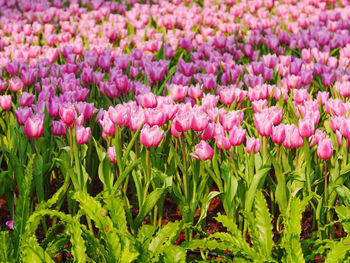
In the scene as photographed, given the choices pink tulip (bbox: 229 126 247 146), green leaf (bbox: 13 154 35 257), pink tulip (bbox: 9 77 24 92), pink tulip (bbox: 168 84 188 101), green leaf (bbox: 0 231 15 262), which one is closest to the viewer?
green leaf (bbox: 0 231 15 262)

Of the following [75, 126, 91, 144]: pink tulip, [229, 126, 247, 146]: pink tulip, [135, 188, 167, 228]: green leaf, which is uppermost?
[229, 126, 247, 146]: pink tulip

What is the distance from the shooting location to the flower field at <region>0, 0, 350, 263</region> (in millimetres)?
2184

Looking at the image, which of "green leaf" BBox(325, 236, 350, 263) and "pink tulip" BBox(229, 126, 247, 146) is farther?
"pink tulip" BBox(229, 126, 247, 146)

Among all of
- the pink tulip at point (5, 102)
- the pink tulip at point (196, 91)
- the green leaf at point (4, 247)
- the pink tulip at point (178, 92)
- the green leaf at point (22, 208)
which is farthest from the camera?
the pink tulip at point (196, 91)

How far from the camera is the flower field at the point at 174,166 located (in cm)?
218

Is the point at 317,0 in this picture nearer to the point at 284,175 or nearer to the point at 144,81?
the point at 144,81

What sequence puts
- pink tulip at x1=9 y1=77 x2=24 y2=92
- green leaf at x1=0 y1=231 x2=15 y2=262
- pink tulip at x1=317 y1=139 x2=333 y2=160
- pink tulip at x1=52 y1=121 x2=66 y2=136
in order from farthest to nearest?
pink tulip at x1=9 y1=77 x2=24 y2=92 → pink tulip at x1=52 y1=121 x2=66 y2=136 → pink tulip at x1=317 y1=139 x2=333 y2=160 → green leaf at x1=0 y1=231 x2=15 y2=262

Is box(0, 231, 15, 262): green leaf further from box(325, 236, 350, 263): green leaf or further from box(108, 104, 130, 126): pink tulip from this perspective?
box(325, 236, 350, 263): green leaf

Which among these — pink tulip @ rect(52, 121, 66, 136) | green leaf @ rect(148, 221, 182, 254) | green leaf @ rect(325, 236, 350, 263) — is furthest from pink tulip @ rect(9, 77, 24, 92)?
green leaf @ rect(325, 236, 350, 263)

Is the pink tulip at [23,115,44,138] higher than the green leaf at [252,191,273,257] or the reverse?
higher

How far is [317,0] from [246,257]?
255 inches

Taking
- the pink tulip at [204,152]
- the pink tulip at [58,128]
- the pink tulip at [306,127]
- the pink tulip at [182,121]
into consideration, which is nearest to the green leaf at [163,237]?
the pink tulip at [204,152]

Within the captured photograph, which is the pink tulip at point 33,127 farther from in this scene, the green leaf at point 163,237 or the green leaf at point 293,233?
the green leaf at point 293,233

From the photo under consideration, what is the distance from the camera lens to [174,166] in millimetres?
2805
